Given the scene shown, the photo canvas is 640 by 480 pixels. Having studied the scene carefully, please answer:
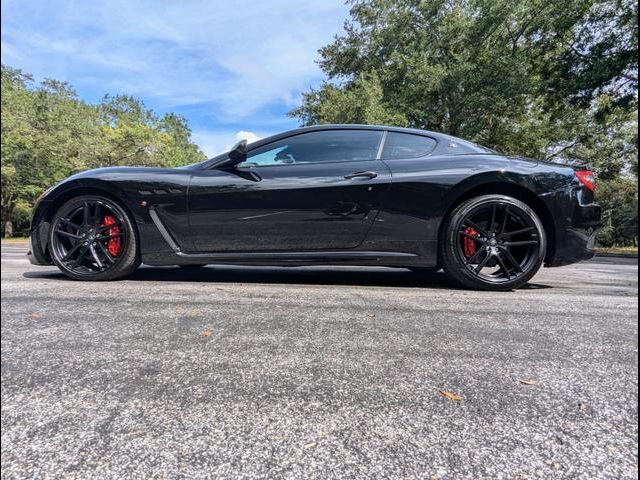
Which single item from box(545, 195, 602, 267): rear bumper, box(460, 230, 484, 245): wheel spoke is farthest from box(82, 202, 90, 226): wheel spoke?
box(545, 195, 602, 267): rear bumper

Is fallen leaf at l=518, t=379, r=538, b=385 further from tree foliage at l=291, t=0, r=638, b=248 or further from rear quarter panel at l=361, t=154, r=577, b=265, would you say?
tree foliage at l=291, t=0, r=638, b=248

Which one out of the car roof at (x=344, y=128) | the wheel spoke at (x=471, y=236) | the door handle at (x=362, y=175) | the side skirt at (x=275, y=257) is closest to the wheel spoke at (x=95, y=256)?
the side skirt at (x=275, y=257)

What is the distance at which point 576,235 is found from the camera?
234 centimetres

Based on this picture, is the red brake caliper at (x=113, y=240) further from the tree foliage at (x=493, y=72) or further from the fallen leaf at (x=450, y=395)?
the fallen leaf at (x=450, y=395)

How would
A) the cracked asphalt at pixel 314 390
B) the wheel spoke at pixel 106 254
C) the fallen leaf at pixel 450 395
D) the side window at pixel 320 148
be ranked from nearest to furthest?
1. the cracked asphalt at pixel 314 390
2. the fallen leaf at pixel 450 395
3. the wheel spoke at pixel 106 254
4. the side window at pixel 320 148

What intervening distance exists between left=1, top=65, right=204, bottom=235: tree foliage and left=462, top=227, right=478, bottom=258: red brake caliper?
7.93 meters

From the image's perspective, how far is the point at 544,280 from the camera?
9.00 ft

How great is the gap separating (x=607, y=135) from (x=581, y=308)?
1262cm

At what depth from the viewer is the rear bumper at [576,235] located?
2.34m

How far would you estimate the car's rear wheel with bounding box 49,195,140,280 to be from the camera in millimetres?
2414

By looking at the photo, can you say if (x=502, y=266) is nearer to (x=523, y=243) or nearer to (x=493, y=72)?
(x=523, y=243)

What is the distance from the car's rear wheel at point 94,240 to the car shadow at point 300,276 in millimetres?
124

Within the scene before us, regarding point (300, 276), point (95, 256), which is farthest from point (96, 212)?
point (300, 276)

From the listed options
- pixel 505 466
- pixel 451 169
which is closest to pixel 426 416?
pixel 505 466
